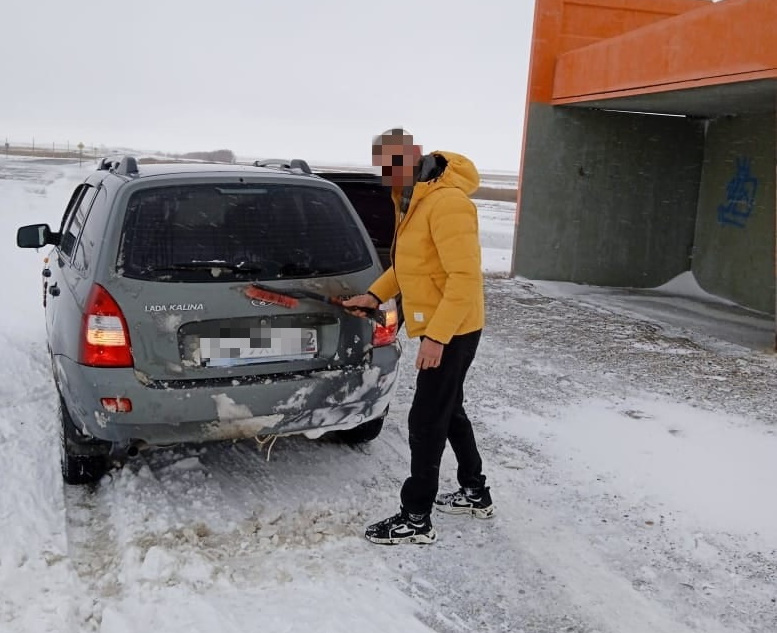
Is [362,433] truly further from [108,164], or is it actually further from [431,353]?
[108,164]

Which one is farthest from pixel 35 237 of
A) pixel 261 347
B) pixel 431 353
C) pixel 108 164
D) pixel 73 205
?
pixel 431 353

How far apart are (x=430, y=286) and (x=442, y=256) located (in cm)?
20

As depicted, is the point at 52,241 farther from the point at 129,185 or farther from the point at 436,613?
the point at 436,613

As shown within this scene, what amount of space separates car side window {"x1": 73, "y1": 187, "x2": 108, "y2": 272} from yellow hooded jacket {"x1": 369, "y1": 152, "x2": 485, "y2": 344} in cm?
155

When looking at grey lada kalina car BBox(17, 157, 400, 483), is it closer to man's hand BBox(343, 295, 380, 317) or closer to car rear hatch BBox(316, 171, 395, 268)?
man's hand BBox(343, 295, 380, 317)

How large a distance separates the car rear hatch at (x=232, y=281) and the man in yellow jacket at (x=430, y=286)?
46 centimetres

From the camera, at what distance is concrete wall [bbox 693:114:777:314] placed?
10227 millimetres

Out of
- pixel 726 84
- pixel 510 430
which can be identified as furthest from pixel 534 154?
pixel 510 430

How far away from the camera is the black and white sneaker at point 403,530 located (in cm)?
340

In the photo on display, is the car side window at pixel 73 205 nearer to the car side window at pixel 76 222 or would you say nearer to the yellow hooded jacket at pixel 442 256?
the car side window at pixel 76 222

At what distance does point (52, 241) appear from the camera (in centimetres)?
510

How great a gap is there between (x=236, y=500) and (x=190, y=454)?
676 millimetres

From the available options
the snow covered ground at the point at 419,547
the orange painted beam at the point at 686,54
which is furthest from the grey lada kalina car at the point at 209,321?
the orange painted beam at the point at 686,54

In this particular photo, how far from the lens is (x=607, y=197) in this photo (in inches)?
467
